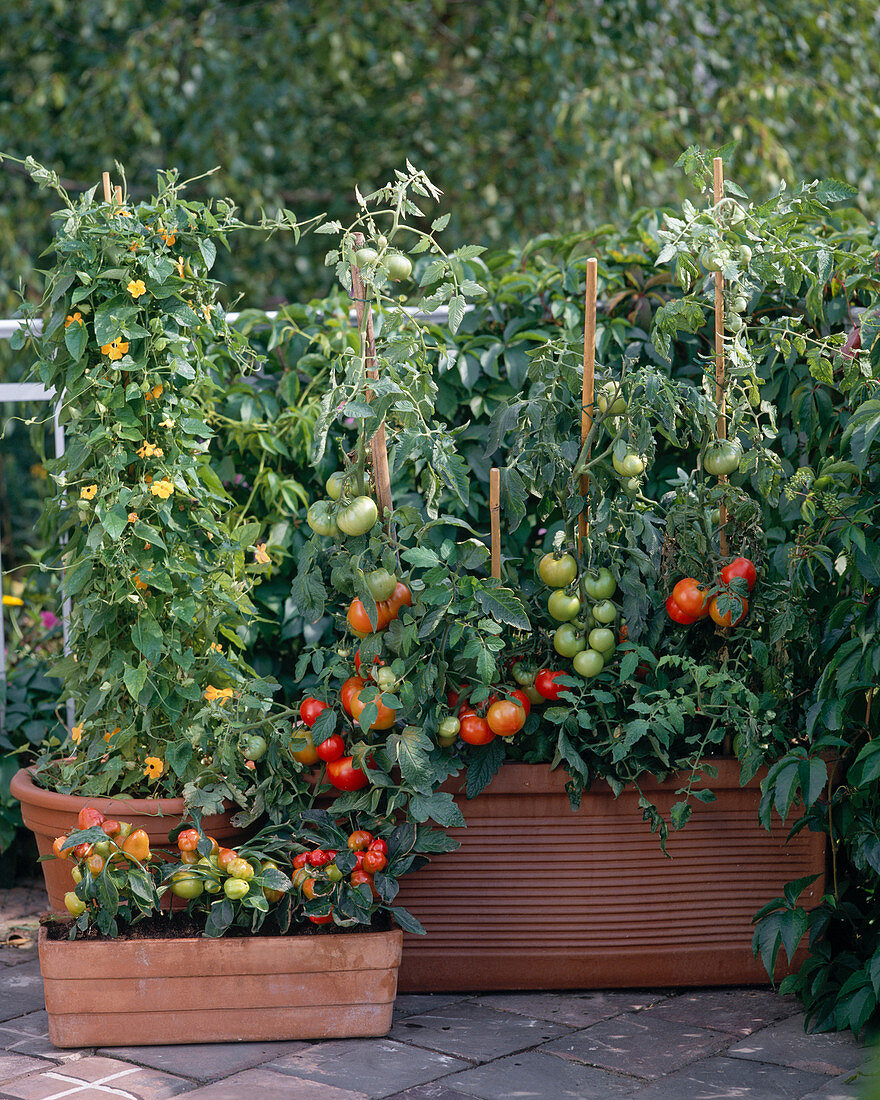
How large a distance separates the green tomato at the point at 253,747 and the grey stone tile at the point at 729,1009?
2.73ft

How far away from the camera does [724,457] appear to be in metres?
2.07

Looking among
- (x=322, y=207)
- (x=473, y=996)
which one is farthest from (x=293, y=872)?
(x=322, y=207)

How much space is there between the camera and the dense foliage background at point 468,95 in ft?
15.3

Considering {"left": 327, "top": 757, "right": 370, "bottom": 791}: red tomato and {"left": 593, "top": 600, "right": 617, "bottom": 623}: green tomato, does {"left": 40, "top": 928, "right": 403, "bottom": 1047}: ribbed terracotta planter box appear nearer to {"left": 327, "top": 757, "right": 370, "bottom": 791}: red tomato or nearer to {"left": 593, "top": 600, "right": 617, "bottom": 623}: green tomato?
{"left": 327, "top": 757, "right": 370, "bottom": 791}: red tomato

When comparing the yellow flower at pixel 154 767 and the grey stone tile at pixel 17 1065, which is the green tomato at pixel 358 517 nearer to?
the yellow flower at pixel 154 767

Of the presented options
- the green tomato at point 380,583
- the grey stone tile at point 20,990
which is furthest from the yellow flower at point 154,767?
the green tomato at point 380,583

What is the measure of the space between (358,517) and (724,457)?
26.4 inches

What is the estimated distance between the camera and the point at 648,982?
84.3 inches

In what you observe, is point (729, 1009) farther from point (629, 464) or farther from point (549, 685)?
point (629, 464)

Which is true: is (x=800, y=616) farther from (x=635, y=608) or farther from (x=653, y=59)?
(x=653, y=59)

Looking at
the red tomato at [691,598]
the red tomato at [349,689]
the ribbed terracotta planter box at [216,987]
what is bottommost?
the ribbed terracotta planter box at [216,987]

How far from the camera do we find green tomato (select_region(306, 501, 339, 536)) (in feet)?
6.68

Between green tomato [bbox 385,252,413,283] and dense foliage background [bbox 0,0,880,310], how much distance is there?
2.82m

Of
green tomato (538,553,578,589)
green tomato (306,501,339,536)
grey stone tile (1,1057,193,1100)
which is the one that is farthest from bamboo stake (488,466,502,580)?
grey stone tile (1,1057,193,1100)
